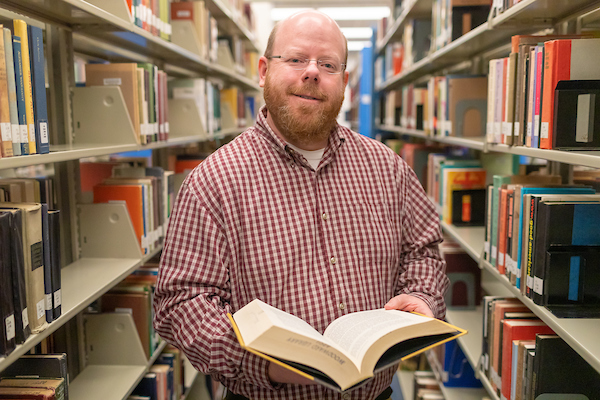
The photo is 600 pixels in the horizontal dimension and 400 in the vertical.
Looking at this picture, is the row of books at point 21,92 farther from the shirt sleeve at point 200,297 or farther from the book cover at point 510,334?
the book cover at point 510,334

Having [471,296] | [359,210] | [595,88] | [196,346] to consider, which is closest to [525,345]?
[359,210]

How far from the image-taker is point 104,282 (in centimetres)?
170

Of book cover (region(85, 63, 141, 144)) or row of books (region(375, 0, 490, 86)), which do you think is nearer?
book cover (region(85, 63, 141, 144))

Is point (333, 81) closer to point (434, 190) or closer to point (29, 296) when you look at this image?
point (29, 296)

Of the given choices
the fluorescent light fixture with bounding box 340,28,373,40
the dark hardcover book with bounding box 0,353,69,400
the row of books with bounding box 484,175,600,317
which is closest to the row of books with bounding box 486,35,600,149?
the row of books with bounding box 484,175,600,317

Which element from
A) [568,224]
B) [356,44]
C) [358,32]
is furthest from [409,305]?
[356,44]

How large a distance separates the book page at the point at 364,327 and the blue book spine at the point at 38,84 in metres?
0.88

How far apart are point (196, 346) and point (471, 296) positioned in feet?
6.13

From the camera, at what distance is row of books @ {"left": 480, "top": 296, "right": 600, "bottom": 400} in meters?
1.41

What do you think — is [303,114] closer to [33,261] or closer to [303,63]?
[303,63]

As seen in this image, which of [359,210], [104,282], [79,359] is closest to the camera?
[359,210]

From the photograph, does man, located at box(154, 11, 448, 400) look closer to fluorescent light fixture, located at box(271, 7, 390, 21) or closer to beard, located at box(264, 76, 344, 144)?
beard, located at box(264, 76, 344, 144)

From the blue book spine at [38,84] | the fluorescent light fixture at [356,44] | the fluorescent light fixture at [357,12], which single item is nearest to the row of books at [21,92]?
the blue book spine at [38,84]

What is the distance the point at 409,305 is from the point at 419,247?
9.6 inches
